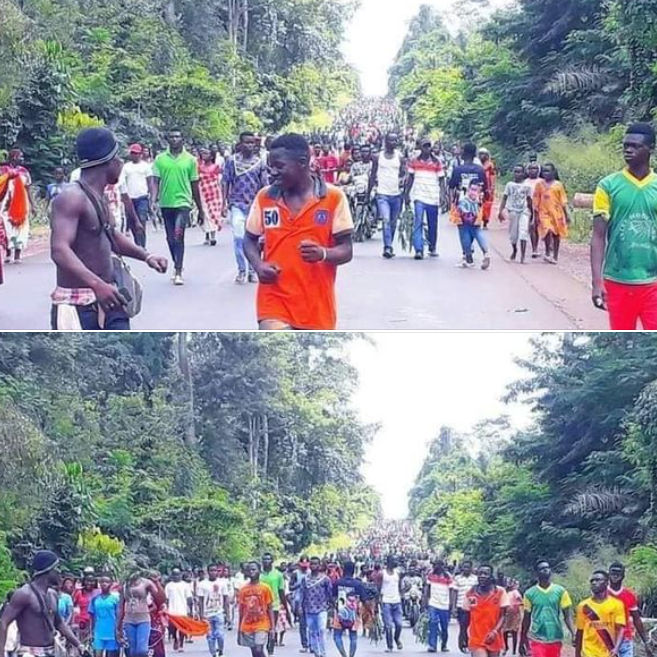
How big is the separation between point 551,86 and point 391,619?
13.5 m

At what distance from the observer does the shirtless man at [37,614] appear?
771 cm

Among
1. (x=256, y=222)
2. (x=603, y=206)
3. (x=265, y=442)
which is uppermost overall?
(x=603, y=206)

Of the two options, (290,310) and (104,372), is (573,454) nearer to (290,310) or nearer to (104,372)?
(104,372)

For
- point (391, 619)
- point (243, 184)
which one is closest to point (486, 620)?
point (391, 619)

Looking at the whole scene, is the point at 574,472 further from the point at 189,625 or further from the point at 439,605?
the point at 189,625

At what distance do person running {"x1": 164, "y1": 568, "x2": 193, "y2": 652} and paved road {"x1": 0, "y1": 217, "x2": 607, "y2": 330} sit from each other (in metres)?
3.10

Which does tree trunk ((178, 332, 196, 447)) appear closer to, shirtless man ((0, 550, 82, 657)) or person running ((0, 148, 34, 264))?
person running ((0, 148, 34, 264))

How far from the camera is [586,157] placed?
23672mm

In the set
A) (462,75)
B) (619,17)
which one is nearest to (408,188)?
(619,17)

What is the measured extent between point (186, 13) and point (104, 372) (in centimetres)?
1653

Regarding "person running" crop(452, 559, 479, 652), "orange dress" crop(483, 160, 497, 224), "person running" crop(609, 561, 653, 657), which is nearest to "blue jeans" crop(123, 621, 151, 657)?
"person running" crop(609, 561, 653, 657)

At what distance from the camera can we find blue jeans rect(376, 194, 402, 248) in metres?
16.8

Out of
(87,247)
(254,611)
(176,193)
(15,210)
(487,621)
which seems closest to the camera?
(87,247)

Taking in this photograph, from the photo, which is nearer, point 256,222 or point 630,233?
point 256,222
